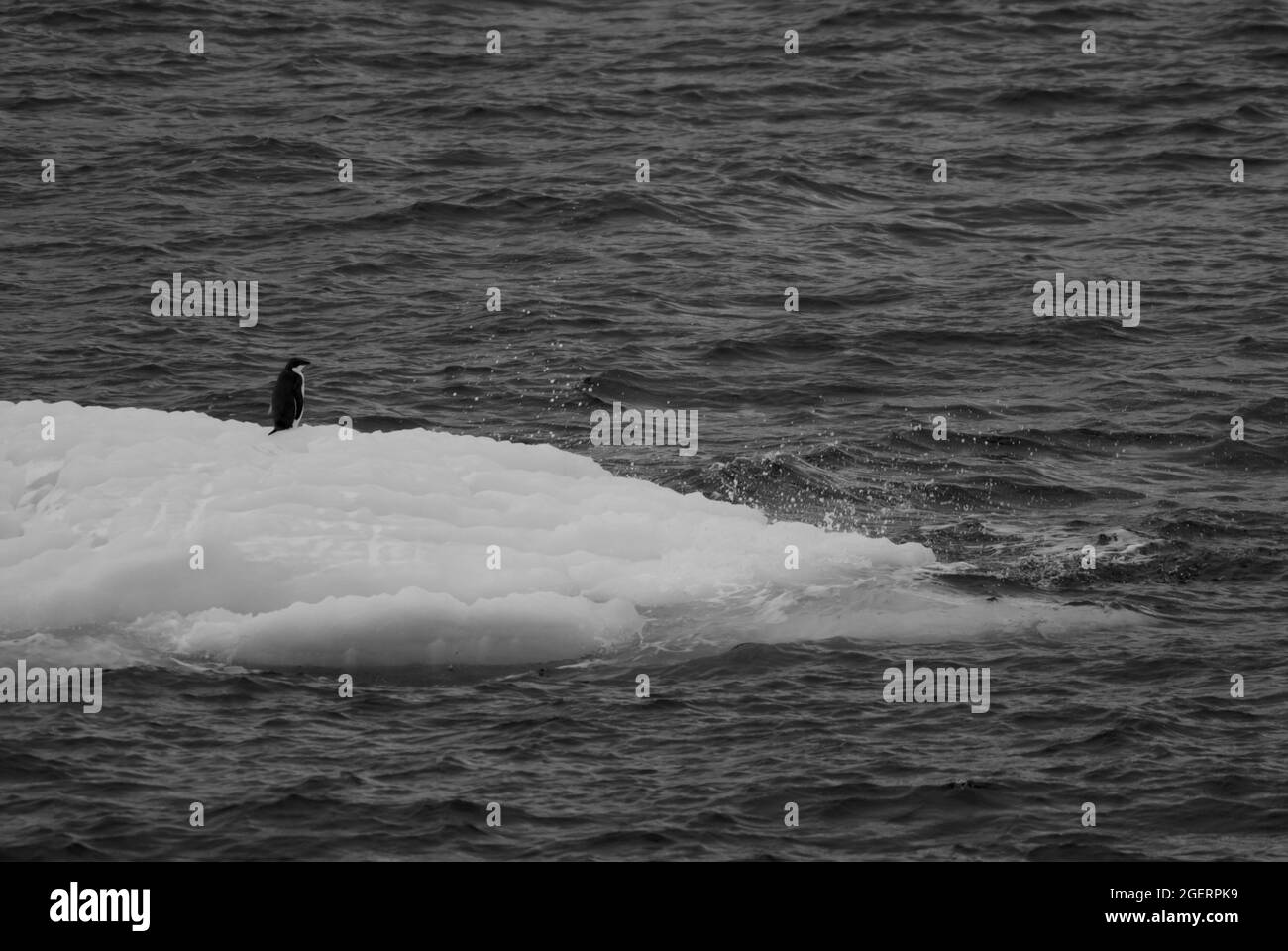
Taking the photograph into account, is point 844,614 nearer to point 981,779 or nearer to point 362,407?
point 981,779

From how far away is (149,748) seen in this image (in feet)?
58.5

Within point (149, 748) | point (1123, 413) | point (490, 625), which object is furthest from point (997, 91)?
point (149, 748)

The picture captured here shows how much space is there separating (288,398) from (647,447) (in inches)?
199

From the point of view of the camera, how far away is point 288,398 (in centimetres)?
2395

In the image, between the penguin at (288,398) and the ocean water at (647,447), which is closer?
the ocean water at (647,447)

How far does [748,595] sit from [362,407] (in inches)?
343

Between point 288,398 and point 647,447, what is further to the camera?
point 647,447

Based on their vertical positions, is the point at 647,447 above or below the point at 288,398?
below

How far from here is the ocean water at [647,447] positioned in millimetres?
17609

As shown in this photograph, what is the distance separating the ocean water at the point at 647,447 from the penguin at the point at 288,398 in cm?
31

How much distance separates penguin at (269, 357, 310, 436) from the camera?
24.0m

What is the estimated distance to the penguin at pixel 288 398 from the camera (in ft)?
78.6

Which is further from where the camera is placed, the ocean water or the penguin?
the penguin

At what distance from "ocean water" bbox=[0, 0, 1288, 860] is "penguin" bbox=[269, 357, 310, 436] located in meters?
0.31
